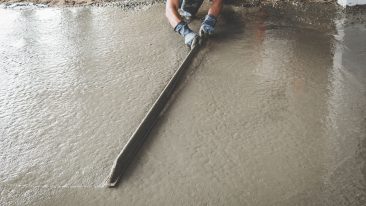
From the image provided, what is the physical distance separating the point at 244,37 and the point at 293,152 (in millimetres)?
1709

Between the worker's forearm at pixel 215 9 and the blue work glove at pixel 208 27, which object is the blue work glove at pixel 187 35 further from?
the worker's forearm at pixel 215 9

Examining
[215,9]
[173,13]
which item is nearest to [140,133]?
[173,13]

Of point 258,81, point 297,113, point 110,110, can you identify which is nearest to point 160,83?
point 110,110

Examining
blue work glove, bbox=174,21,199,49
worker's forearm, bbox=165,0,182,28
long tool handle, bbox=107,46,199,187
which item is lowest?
long tool handle, bbox=107,46,199,187

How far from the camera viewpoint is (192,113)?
2.72 m

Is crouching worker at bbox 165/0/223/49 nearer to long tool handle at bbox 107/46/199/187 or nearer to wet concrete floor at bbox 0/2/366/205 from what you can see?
wet concrete floor at bbox 0/2/366/205

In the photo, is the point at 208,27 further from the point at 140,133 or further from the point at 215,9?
the point at 140,133

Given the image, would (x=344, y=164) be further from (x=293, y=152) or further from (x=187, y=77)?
(x=187, y=77)

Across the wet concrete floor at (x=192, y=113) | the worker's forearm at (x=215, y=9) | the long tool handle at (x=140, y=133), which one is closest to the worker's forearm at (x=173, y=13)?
the wet concrete floor at (x=192, y=113)

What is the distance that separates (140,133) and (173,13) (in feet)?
5.82

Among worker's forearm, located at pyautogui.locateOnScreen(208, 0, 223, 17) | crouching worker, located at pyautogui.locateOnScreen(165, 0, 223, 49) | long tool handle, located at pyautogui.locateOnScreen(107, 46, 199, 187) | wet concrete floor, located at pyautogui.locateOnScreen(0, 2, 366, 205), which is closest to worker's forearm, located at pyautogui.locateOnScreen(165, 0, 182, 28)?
crouching worker, located at pyautogui.locateOnScreen(165, 0, 223, 49)

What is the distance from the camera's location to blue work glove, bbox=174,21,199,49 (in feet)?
11.7

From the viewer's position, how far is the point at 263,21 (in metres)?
4.09

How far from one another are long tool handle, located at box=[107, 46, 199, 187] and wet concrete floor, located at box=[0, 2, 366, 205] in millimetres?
57
